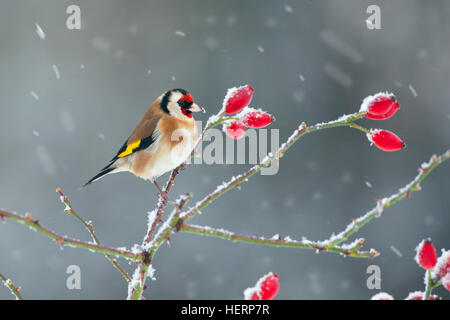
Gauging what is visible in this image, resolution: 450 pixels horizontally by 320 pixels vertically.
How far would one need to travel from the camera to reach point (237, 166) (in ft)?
14.7

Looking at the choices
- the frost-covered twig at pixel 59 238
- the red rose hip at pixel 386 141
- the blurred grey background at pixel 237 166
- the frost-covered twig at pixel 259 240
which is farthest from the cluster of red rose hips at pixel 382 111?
the blurred grey background at pixel 237 166

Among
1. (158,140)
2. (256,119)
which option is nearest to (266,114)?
(256,119)

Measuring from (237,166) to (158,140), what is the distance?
2.78 meters

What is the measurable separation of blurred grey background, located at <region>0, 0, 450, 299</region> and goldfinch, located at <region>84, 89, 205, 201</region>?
2.38m

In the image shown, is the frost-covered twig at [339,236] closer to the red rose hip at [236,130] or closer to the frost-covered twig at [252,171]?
the frost-covered twig at [252,171]

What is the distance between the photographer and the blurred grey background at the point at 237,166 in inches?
174

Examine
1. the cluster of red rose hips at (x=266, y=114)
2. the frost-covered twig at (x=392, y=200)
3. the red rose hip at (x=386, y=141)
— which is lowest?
the frost-covered twig at (x=392, y=200)

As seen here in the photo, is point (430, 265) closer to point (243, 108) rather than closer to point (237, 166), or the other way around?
point (243, 108)

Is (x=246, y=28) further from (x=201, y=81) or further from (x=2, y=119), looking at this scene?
(x=2, y=119)

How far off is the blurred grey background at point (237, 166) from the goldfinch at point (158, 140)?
7.80ft

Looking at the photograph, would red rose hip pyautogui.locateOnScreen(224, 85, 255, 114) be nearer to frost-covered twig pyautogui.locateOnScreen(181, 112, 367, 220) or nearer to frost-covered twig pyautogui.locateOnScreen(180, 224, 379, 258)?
frost-covered twig pyautogui.locateOnScreen(181, 112, 367, 220)

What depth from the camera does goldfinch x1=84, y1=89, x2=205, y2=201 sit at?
5.45 ft

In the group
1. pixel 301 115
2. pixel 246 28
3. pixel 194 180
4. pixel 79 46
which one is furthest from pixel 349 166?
pixel 79 46
